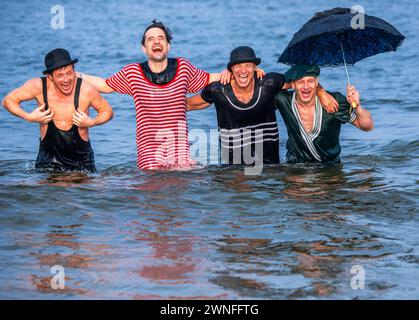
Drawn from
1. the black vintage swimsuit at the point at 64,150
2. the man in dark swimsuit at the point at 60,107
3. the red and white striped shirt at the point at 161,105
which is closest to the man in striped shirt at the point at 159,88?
the red and white striped shirt at the point at 161,105

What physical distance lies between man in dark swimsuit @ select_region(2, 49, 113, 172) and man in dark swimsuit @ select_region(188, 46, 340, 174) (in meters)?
1.22

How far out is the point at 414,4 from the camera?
28.3 metres

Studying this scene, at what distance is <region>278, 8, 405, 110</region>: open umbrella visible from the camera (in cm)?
958

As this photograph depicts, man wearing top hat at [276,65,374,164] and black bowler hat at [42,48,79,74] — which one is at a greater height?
black bowler hat at [42,48,79,74]

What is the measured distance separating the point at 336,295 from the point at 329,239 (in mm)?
1481

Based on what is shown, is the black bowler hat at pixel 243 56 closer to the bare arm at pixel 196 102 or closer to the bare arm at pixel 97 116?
the bare arm at pixel 196 102

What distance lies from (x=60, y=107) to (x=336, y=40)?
321 cm

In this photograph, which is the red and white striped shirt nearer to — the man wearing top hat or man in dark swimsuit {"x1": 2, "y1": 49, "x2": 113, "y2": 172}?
man in dark swimsuit {"x1": 2, "y1": 49, "x2": 113, "y2": 172}

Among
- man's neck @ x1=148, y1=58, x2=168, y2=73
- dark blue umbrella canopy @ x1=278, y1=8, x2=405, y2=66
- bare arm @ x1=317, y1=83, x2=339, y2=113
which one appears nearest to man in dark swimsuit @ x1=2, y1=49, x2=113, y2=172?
man's neck @ x1=148, y1=58, x2=168, y2=73

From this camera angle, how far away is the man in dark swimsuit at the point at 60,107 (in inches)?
382

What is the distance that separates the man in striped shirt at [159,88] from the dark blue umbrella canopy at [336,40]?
905 mm

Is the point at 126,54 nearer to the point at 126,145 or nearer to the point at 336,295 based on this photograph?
the point at 126,145

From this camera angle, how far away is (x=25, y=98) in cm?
995

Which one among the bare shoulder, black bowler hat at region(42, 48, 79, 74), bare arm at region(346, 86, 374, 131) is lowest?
bare arm at region(346, 86, 374, 131)
